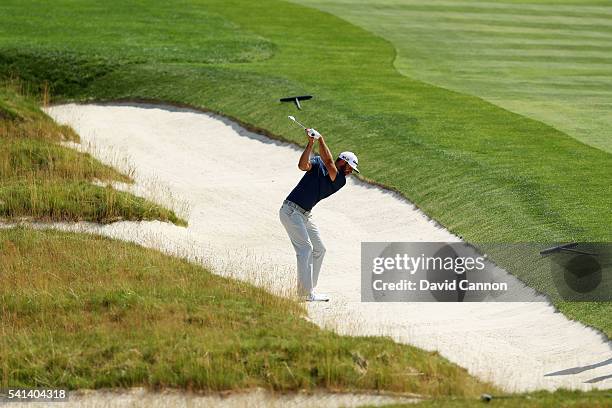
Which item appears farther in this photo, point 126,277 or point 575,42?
point 575,42

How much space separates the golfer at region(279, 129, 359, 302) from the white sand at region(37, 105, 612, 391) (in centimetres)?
48

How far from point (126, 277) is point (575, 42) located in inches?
981

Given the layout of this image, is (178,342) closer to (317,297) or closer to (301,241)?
(301,241)

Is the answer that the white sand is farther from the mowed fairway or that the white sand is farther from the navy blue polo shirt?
the mowed fairway

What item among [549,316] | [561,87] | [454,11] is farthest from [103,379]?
[454,11]

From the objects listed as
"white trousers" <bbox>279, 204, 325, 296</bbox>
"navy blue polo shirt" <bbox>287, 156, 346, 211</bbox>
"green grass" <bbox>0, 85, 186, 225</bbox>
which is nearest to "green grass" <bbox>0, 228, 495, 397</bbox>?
"white trousers" <bbox>279, 204, 325, 296</bbox>

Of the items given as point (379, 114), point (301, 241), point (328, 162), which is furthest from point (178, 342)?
point (379, 114)

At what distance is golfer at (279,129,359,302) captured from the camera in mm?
Answer: 17656

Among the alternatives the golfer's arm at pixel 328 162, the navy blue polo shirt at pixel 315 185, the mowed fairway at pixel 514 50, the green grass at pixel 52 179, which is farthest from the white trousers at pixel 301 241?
the mowed fairway at pixel 514 50

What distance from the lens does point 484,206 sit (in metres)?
21.8

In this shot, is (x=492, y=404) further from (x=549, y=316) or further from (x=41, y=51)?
(x=41, y=51)

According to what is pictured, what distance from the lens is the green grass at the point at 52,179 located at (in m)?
22.7

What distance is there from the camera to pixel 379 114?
2931cm

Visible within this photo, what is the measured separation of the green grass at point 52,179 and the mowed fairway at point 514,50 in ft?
32.5
